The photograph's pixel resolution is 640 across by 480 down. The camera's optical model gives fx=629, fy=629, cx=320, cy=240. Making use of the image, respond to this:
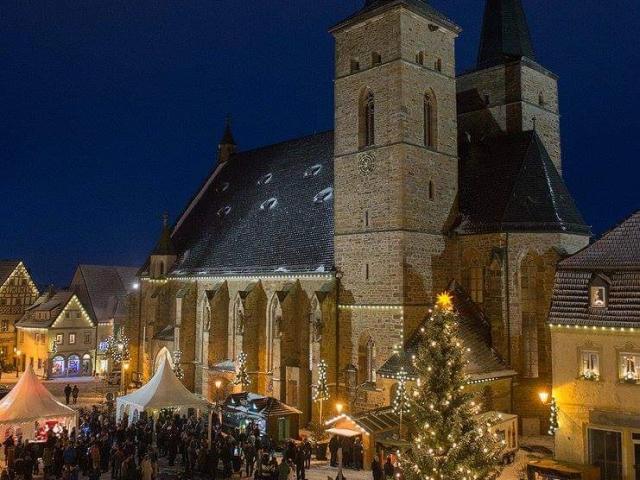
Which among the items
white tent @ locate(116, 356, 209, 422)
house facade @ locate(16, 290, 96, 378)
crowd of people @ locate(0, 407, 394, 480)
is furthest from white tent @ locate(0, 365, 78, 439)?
house facade @ locate(16, 290, 96, 378)

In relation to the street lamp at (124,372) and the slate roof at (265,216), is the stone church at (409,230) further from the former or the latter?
the street lamp at (124,372)

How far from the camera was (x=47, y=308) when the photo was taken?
56.6m

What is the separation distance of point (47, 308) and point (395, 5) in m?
42.9

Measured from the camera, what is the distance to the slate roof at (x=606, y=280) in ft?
67.3

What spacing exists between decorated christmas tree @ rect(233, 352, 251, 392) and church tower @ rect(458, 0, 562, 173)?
17.2 m

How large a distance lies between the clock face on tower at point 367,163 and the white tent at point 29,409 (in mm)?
16754

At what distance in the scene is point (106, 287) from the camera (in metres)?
62.6

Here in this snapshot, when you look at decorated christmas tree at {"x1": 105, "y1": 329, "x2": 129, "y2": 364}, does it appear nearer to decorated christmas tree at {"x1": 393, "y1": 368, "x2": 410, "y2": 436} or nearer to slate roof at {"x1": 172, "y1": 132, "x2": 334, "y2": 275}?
slate roof at {"x1": 172, "y1": 132, "x2": 334, "y2": 275}

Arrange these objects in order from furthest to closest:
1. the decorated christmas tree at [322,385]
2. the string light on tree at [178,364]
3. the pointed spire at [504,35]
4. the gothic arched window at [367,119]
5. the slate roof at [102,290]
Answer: the slate roof at [102,290] → the string light on tree at [178,364] → the pointed spire at [504,35] → the gothic arched window at [367,119] → the decorated christmas tree at [322,385]

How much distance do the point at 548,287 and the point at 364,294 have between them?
323 inches

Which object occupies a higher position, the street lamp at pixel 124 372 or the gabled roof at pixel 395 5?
the gabled roof at pixel 395 5

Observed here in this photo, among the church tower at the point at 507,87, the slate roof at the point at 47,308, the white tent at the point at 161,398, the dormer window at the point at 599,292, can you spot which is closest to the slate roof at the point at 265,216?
the white tent at the point at 161,398

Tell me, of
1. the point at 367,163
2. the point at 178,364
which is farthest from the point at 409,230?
the point at 178,364

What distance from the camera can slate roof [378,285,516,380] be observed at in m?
26.3
